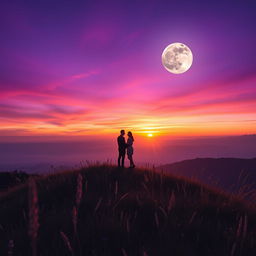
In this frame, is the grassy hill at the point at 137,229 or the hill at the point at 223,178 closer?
the grassy hill at the point at 137,229

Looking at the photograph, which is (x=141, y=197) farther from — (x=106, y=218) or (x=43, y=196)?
(x=43, y=196)

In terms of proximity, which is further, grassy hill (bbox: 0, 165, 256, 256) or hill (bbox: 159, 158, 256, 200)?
hill (bbox: 159, 158, 256, 200)

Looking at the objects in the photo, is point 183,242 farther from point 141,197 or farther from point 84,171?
point 84,171

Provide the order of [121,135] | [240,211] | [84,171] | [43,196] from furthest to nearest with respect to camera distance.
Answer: [121,135], [84,171], [43,196], [240,211]

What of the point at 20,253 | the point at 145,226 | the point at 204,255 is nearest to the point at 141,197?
the point at 145,226

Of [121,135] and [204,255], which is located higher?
[121,135]

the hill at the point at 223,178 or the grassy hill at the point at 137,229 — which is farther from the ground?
the hill at the point at 223,178

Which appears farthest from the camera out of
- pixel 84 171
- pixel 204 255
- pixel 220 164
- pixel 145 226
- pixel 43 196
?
pixel 220 164

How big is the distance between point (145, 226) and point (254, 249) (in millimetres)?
1652

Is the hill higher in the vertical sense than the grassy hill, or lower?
higher

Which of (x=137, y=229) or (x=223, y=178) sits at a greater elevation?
(x=223, y=178)

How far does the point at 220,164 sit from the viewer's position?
118 meters

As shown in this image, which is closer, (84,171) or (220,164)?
(84,171)

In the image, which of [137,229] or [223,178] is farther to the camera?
[223,178]
